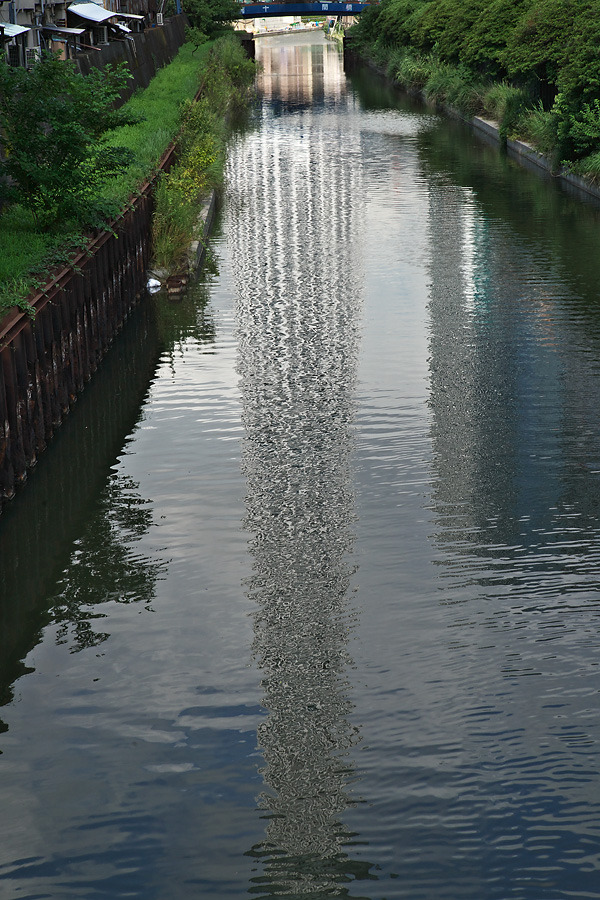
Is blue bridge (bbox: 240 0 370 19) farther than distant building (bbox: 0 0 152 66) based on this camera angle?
Yes

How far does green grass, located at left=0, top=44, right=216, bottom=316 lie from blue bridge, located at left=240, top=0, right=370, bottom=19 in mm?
72833

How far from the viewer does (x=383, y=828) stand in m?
6.79

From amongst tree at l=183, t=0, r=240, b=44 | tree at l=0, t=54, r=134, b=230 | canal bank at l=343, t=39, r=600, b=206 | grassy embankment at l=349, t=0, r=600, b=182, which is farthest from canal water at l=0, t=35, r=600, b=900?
tree at l=183, t=0, r=240, b=44

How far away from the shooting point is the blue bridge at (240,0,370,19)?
108 m

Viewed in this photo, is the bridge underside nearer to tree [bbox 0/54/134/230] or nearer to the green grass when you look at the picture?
the green grass

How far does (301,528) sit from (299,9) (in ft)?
357

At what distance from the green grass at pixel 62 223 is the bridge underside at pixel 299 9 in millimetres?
72801

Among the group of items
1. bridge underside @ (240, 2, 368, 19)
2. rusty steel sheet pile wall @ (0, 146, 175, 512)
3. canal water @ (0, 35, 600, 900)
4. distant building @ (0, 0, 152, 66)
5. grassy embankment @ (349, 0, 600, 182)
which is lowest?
canal water @ (0, 35, 600, 900)

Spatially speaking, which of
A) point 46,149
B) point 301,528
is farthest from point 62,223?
point 301,528

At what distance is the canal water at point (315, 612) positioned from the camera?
672 centimetres

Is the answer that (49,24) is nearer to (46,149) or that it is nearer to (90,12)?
(90,12)

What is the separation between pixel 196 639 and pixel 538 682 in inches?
97.7

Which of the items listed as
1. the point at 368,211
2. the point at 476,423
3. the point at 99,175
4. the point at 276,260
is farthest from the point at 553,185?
the point at 476,423

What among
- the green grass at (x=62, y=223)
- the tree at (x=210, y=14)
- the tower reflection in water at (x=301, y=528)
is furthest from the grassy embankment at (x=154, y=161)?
the tree at (x=210, y=14)
